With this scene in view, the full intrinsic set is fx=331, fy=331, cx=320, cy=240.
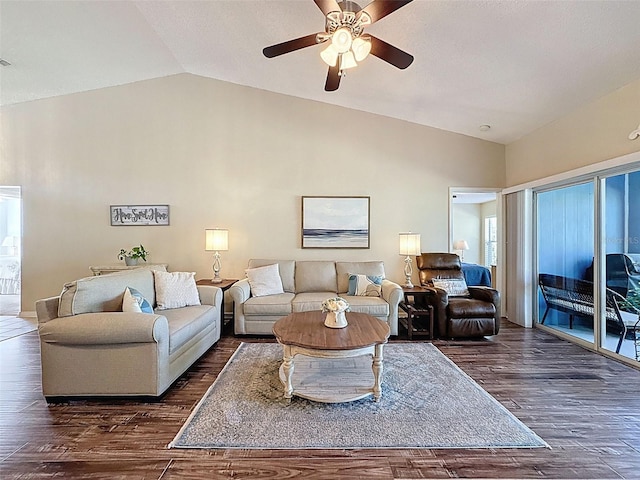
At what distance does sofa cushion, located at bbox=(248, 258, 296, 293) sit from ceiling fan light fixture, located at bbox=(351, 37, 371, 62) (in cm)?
305

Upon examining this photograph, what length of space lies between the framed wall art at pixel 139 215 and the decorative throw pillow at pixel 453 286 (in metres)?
4.23

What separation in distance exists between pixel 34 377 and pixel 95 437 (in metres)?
1.50

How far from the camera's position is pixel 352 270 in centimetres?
482

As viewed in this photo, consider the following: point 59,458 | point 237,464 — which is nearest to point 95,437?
point 59,458

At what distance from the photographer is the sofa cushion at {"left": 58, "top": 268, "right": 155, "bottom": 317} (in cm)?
264

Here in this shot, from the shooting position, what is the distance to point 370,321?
3.09 metres

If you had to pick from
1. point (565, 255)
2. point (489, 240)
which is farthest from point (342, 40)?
point (489, 240)

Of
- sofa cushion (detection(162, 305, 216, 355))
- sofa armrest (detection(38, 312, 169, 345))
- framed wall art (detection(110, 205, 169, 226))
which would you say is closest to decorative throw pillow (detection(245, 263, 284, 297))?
sofa cushion (detection(162, 305, 216, 355))

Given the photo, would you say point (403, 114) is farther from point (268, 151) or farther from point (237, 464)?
point (237, 464)

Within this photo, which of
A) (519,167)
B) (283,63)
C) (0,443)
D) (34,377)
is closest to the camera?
(0,443)

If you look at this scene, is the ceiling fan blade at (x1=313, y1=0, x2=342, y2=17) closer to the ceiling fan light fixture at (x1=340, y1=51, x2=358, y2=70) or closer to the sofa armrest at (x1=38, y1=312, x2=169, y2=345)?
the ceiling fan light fixture at (x1=340, y1=51, x2=358, y2=70)

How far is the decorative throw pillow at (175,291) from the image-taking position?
11.9 feet

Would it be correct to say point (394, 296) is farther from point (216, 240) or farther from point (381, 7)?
point (381, 7)

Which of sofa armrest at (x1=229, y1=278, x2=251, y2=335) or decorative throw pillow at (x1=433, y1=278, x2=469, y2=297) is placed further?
decorative throw pillow at (x1=433, y1=278, x2=469, y2=297)
